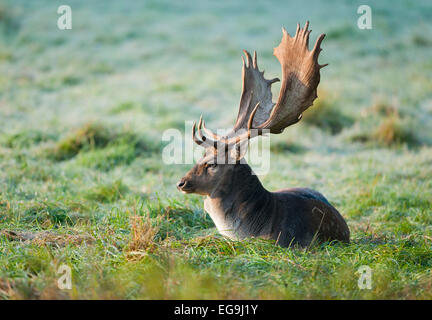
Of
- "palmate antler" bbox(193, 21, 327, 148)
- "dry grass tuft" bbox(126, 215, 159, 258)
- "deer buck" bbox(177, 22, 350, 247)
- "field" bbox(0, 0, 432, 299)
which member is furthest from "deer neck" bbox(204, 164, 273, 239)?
"dry grass tuft" bbox(126, 215, 159, 258)

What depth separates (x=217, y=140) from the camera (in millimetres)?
4758

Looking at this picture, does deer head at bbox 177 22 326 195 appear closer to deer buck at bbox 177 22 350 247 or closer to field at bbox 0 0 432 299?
deer buck at bbox 177 22 350 247

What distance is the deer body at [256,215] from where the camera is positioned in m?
4.59

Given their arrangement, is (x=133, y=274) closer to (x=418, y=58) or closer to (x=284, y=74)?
(x=284, y=74)

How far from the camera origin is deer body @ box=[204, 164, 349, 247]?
15.0 feet

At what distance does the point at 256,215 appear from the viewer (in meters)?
4.61

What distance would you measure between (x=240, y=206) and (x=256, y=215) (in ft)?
0.54

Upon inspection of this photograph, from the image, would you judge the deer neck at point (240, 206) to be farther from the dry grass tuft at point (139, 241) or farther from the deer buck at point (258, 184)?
the dry grass tuft at point (139, 241)

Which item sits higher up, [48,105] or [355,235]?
[48,105]

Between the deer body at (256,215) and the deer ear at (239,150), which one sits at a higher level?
the deer ear at (239,150)

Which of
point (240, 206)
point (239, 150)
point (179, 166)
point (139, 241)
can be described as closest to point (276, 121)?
point (239, 150)

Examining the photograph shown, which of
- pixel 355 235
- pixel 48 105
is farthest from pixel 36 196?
pixel 48 105

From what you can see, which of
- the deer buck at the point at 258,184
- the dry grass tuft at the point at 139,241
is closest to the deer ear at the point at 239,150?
the deer buck at the point at 258,184
